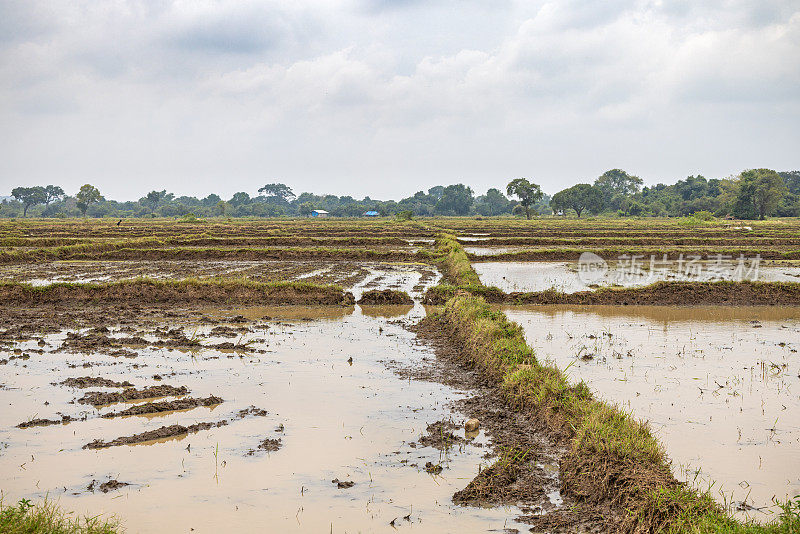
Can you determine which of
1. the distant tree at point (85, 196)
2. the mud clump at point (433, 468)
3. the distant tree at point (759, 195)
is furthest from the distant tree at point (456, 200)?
the mud clump at point (433, 468)

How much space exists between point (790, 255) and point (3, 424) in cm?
2954

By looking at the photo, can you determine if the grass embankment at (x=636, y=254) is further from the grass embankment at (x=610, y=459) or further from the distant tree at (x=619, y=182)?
the distant tree at (x=619, y=182)

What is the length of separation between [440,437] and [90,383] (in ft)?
17.0

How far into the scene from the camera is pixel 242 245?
31828mm

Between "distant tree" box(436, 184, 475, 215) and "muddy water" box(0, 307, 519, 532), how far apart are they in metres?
101

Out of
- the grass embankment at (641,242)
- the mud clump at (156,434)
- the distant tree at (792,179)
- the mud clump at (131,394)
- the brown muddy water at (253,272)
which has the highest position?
the distant tree at (792,179)

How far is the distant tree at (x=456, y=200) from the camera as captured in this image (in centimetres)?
10869

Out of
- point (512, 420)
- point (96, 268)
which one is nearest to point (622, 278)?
point (512, 420)

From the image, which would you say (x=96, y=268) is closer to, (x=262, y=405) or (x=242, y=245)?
(x=242, y=245)

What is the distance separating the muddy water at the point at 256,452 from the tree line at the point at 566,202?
6104 centimetres

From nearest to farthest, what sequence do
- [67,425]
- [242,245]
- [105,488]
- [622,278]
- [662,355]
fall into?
[105,488] < [67,425] < [662,355] < [622,278] < [242,245]

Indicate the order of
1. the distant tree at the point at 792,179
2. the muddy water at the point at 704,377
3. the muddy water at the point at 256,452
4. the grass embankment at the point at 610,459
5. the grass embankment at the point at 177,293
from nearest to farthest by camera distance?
the grass embankment at the point at 610,459, the muddy water at the point at 256,452, the muddy water at the point at 704,377, the grass embankment at the point at 177,293, the distant tree at the point at 792,179

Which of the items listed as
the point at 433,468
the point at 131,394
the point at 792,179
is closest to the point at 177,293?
the point at 131,394

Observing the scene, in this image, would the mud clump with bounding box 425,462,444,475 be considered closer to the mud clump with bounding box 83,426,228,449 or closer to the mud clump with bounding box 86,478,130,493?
the mud clump with bounding box 83,426,228,449
